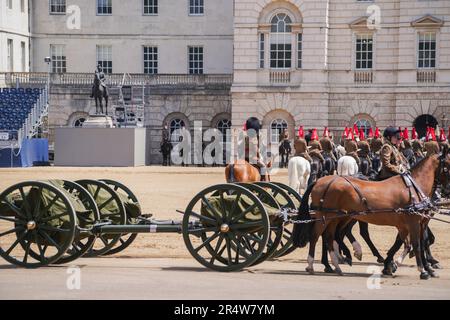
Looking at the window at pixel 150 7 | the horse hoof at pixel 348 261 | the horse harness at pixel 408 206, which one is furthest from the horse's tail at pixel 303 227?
the window at pixel 150 7

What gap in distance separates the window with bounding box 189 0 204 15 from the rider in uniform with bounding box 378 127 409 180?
3784cm

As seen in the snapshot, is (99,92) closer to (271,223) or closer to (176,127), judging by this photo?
(176,127)

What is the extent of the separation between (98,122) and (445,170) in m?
32.6

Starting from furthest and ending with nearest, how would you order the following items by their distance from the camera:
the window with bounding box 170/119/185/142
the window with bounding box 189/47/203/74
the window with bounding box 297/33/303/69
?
1. the window with bounding box 189/47/203/74
2. the window with bounding box 170/119/185/142
3. the window with bounding box 297/33/303/69

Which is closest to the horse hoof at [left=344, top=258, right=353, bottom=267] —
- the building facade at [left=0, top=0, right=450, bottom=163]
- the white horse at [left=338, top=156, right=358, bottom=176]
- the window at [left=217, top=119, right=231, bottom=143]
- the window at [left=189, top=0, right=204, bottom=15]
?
the white horse at [left=338, top=156, right=358, bottom=176]

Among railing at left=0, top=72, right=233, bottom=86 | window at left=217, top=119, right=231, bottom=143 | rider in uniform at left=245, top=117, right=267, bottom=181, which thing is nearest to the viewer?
rider in uniform at left=245, top=117, right=267, bottom=181

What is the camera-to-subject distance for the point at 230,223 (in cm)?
1377

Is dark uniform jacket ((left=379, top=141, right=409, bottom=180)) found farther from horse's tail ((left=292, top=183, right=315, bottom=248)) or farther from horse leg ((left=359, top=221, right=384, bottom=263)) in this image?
horse's tail ((left=292, top=183, right=315, bottom=248))

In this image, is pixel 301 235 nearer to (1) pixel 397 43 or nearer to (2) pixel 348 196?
(2) pixel 348 196

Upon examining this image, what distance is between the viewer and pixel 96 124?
45.5 metres

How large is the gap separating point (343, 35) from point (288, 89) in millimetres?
3320

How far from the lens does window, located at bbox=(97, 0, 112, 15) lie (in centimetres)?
5347

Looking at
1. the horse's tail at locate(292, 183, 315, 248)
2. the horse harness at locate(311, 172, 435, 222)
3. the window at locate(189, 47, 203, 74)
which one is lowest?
the horse's tail at locate(292, 183, 315, 248)
